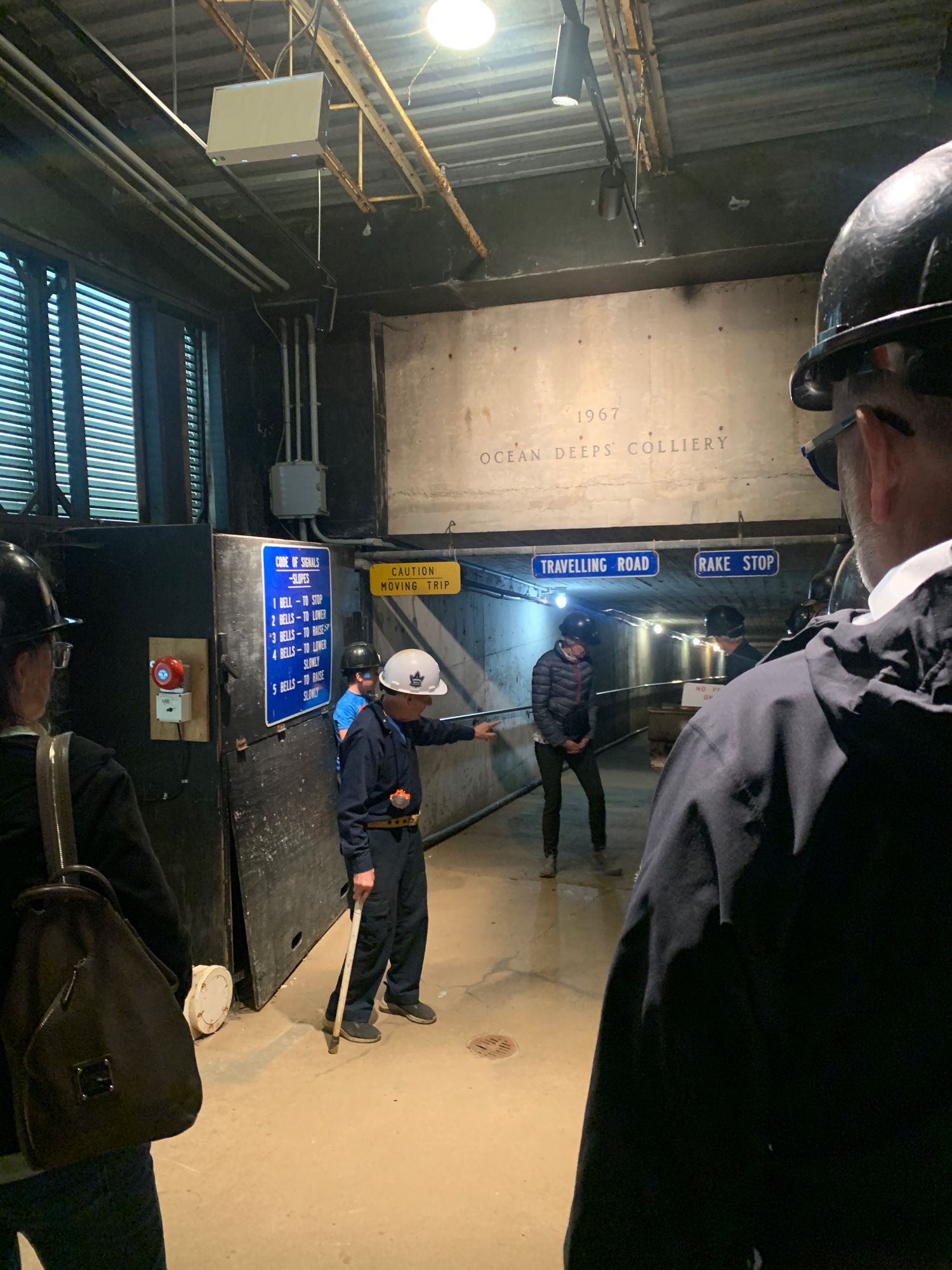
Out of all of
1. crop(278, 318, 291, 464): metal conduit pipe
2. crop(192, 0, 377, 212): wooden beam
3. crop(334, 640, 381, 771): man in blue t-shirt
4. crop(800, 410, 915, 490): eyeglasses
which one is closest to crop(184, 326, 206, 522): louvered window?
crop(278, 318, 291, 464): metal conduit pipe

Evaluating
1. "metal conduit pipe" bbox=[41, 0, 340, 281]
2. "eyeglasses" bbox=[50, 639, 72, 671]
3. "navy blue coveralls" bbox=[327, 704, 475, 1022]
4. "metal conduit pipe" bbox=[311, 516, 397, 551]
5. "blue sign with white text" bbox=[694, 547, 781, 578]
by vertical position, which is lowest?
"navy blue coveralls" bbox=[327, 704, 475, 1022]

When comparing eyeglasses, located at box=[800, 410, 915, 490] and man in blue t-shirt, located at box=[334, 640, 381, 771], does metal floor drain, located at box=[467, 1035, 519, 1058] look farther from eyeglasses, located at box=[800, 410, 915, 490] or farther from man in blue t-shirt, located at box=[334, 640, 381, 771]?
eyeglasses, located at box=[800, 410, 915, 490]

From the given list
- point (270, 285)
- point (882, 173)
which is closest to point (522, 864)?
point (270, 285)

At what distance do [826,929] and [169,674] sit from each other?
13.9 ft

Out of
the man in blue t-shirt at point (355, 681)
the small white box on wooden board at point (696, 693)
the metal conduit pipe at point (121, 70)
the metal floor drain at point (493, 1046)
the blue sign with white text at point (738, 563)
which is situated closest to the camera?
the metal conduit pipe at point (121, 70)

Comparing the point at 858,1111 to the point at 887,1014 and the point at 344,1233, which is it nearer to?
the point at 887,1014

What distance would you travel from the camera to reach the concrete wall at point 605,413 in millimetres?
5965

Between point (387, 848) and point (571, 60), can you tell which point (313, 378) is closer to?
point (571, 60)

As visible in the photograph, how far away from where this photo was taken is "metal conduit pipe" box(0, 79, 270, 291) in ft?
12.2

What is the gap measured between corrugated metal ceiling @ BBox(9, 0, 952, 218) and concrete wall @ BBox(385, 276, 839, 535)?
1.17m

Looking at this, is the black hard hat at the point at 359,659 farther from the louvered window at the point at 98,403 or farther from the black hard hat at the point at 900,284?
the black hard hat at the point at 900,284

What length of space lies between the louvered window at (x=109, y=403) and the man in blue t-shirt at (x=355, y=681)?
190 centimetres

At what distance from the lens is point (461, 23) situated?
12.5 feet

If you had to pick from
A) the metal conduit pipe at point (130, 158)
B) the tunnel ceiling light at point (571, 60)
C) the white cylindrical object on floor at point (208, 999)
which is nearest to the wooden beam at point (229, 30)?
the metal conduit pipe at point (130, 158)
